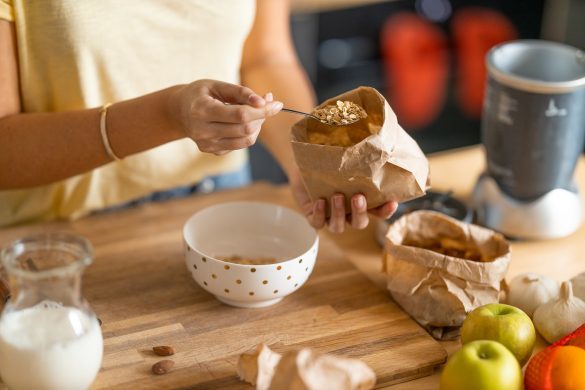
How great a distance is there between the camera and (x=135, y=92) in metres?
1.54

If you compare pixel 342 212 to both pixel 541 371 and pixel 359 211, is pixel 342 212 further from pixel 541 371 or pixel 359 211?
pixel 541 371

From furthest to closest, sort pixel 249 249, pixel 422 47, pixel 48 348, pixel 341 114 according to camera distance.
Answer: pixel 422 47
pixel 249 249
pixel 341 114
pixel 48 348

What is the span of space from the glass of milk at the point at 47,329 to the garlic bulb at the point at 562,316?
63cm

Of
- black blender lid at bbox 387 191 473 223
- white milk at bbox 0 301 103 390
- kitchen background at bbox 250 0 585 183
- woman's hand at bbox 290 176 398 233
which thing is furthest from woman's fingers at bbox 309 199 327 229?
kitchen background at bbox 250 0 585 183

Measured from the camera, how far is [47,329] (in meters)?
1.02

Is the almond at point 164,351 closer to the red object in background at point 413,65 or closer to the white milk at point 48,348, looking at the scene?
the white milk at point 48,348

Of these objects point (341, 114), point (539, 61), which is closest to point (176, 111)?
point (341, 114)

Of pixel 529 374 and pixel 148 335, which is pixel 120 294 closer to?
pixel 148 335

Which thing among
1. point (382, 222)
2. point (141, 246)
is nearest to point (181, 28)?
point (141, 246)

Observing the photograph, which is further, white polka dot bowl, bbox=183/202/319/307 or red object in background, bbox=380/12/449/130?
red object in background, bbox=380/12/449/130

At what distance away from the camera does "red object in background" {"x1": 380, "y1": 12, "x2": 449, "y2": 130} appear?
3135 mm

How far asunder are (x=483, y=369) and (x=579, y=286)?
0.33m

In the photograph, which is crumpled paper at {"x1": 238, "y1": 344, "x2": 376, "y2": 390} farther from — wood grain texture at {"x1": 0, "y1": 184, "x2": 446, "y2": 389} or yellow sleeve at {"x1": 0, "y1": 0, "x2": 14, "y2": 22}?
yellow sleeve at {"x1": 0, "y1": 0, "x2": 14, "y2": 22}

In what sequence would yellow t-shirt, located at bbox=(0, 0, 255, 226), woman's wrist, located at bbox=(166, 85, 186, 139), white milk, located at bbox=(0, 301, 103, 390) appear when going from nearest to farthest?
white milk, located at bbox=(0, 301, 103, 390) → woman's wrist, located at bbox=(166, 85, 186, 139) → yellow t-shirt, located at bbox=(0, 0, 255, 226)
